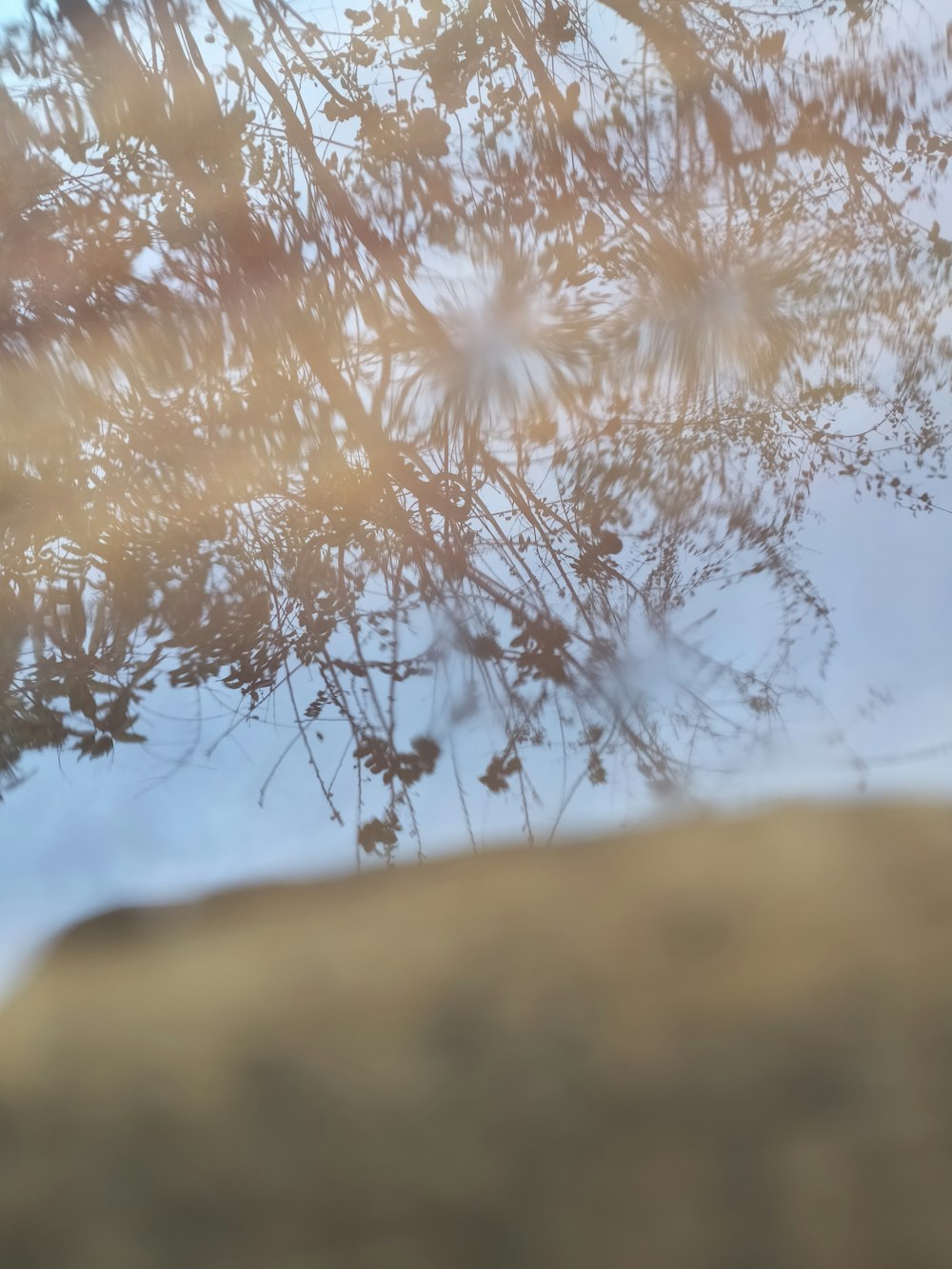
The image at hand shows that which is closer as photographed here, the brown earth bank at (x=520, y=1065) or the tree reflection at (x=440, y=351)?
the brown earth bank at (x=520, y=1065)

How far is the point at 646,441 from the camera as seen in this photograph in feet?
2.95

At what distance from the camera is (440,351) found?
3.17ft

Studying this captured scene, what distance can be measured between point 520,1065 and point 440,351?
79 centimetres

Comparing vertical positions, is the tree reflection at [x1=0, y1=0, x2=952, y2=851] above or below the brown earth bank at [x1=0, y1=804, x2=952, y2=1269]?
above

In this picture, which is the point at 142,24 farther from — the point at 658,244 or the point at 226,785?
the point at 226,785

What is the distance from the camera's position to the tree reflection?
2.68ft

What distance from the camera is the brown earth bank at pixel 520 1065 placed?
457 millimetres

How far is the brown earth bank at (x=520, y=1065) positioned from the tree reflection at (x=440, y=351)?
140 millimetres

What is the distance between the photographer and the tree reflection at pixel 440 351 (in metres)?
0.82

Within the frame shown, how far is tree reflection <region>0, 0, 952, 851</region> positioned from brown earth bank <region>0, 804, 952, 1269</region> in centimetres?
14

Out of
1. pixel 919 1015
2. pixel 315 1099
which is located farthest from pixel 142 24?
pixel 919 1015

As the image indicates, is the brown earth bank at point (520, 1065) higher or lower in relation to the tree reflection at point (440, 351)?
lower

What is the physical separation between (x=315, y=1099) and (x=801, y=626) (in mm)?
604

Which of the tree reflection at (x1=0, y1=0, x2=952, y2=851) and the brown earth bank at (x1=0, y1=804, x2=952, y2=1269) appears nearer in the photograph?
the brown earth bank at (x1=0, y1=804, x2=952, y2=1269)
